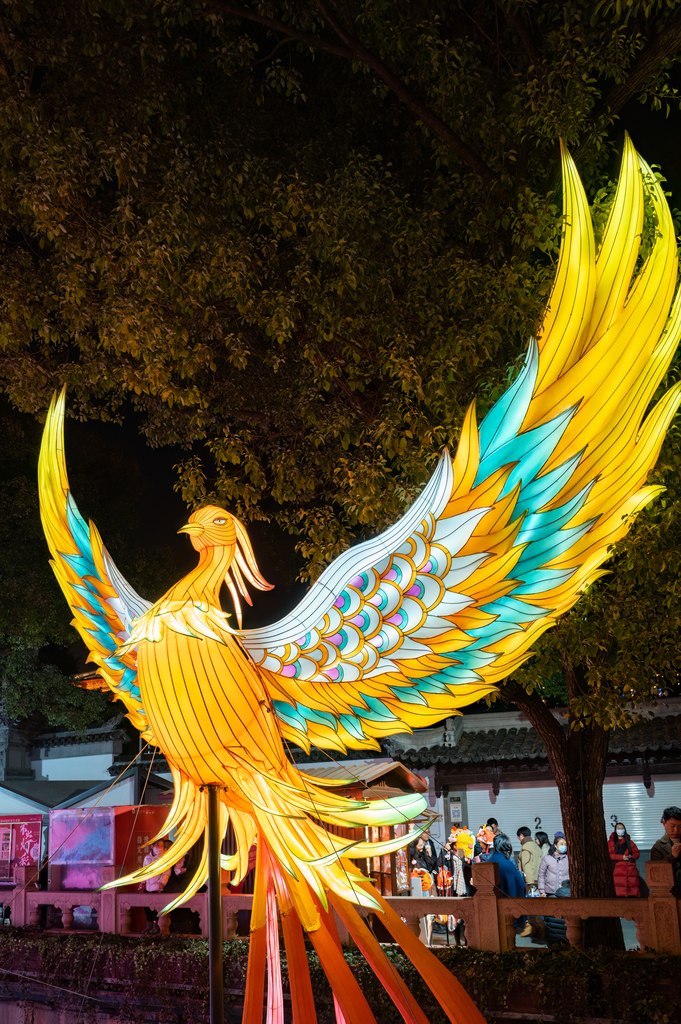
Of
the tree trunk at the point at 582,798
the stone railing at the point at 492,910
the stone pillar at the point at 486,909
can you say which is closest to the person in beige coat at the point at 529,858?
the stone railing at the point at 492,910

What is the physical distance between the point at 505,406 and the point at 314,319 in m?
3.84

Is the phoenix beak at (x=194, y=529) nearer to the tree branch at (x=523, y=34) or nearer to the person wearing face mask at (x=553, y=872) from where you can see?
the tree branch at (x=523, y=34)

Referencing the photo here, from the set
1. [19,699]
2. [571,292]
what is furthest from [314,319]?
[19,699]

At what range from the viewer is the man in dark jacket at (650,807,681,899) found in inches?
257

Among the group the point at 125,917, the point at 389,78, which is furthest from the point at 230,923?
the point at 389,78

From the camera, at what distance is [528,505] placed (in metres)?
3.55

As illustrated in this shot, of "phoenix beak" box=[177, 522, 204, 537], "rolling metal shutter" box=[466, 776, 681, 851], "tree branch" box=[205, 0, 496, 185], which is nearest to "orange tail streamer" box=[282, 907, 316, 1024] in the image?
"phoenix beak" box=[177, 522, 204, 537]

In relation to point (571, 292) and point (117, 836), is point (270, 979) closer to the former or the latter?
point (571, 292)

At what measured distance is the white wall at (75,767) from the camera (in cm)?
1794

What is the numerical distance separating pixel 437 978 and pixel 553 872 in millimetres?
7717

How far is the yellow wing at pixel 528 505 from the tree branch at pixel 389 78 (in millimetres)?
3218

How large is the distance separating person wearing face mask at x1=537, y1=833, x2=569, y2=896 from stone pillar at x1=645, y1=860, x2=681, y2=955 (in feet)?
15.3

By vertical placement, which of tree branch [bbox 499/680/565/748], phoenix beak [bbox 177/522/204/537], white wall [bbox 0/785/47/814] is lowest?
white wall [bbox 0/785/47/814]

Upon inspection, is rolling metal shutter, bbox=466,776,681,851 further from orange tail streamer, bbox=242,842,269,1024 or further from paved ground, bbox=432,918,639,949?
orange tail streamer, bbox=242,842,269,1024
